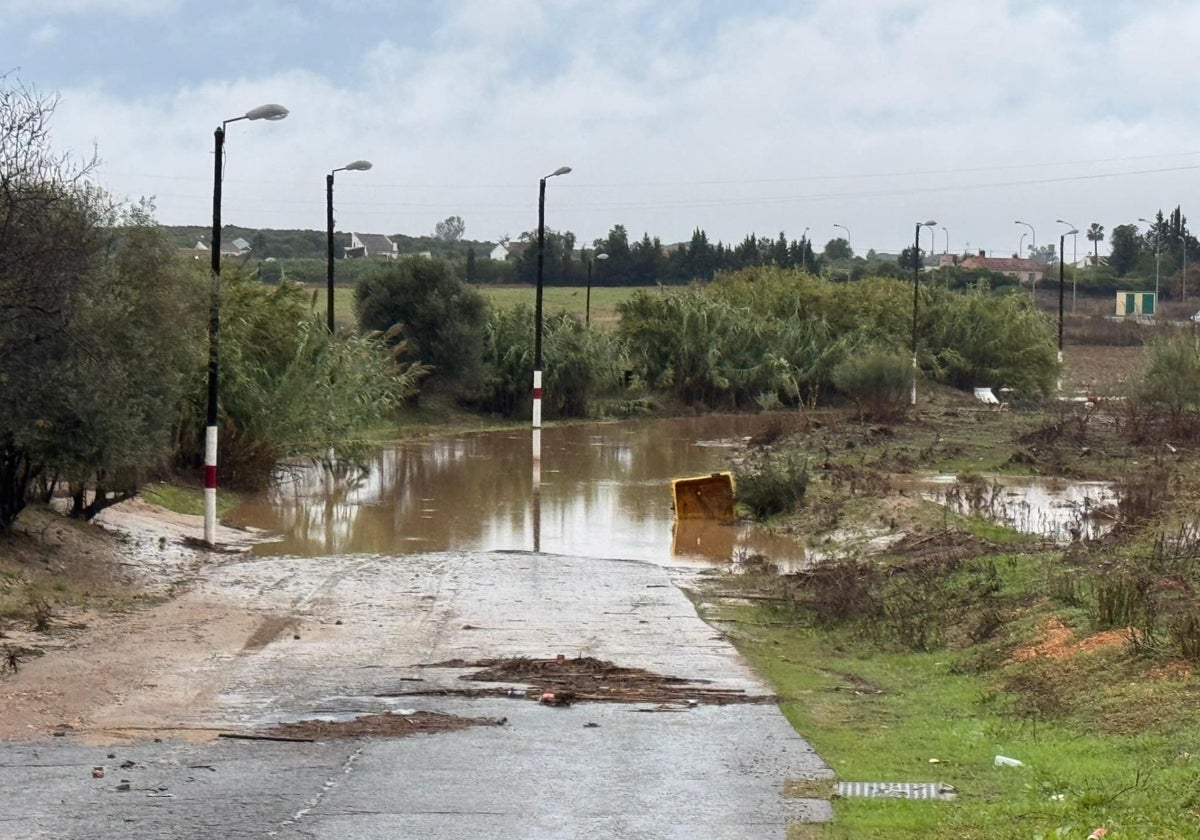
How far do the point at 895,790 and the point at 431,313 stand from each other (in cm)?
4578

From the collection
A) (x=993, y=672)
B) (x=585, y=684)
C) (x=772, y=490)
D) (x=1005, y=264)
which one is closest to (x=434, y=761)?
(x=585, y=684)

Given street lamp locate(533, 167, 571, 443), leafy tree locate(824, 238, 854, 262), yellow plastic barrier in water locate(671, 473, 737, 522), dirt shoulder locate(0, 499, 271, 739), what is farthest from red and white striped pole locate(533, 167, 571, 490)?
leafy tree locate(824, 238, 854, 262)

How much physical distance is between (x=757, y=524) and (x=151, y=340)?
35.3 ft

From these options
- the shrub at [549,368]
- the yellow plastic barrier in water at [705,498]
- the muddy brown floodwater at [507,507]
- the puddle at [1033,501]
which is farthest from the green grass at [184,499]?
the shrub at [549,368]

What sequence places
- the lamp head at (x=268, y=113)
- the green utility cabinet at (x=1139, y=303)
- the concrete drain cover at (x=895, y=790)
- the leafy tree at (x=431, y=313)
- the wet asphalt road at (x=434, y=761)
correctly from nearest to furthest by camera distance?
the wet asphalt road at (x=434, y=761) < the concrete drain cover at (x=895, y=790) < the lamp head at (x=268, y=113) < the leafy tree at (x=431, y=313) < the green utility cabinet at (x=1139, y=303)

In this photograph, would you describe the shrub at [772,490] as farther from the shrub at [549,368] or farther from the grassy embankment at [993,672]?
the shrub at [549,368]

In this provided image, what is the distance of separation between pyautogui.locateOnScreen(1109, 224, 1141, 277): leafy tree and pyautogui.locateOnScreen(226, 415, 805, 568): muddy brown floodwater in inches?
4401

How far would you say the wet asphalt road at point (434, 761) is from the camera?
802 centimetres

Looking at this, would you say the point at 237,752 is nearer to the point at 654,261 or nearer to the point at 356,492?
the point at 356,492

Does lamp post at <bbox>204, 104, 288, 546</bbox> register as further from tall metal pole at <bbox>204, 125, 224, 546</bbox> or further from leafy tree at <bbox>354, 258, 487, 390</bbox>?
leafy tree at <bbox>354, 258, 487, 390</bbox>

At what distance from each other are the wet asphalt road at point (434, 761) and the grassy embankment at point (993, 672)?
519 mm

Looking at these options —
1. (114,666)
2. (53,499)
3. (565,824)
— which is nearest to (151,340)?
(53,499)

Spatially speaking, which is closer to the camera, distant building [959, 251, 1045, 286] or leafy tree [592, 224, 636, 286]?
leafy tree [592, 224, 636, 286]

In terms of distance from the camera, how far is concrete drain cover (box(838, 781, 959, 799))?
28.5ft
